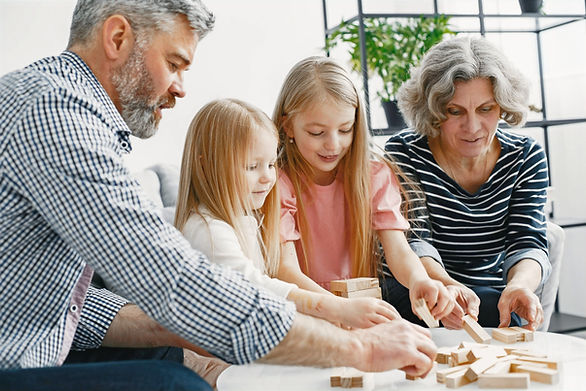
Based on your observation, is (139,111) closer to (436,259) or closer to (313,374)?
(313,374)

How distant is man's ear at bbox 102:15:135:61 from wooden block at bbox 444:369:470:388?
0.77 m

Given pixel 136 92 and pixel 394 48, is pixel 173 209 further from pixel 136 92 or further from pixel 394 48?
pixel 394 48

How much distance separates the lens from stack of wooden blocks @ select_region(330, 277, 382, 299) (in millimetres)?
1359

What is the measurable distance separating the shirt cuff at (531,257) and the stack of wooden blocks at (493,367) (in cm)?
57

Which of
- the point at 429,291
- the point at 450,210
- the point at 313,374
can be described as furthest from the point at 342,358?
the point at 450,210

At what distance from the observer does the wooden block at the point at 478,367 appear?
1065 millimetres

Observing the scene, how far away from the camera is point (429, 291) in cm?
143

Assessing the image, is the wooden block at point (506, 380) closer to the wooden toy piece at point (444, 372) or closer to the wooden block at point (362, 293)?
the wooden toy piece at point (444, 372)

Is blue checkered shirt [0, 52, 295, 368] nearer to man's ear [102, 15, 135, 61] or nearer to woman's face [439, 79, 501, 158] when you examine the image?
man's ear [102, 15, 135, 61]

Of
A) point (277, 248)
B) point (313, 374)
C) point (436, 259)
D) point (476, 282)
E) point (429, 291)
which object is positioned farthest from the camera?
point (476, 282)

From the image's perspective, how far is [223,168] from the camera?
5.23 feet

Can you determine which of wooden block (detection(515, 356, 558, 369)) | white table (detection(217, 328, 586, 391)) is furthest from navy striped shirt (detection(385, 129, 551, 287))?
wooden block (detection(515, 356, 558, 369))

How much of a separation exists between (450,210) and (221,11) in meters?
2.00

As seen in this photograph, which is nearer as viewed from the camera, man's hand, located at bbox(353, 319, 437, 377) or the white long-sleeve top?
man's hand, located at bbox(353, 319, 437, 377)
